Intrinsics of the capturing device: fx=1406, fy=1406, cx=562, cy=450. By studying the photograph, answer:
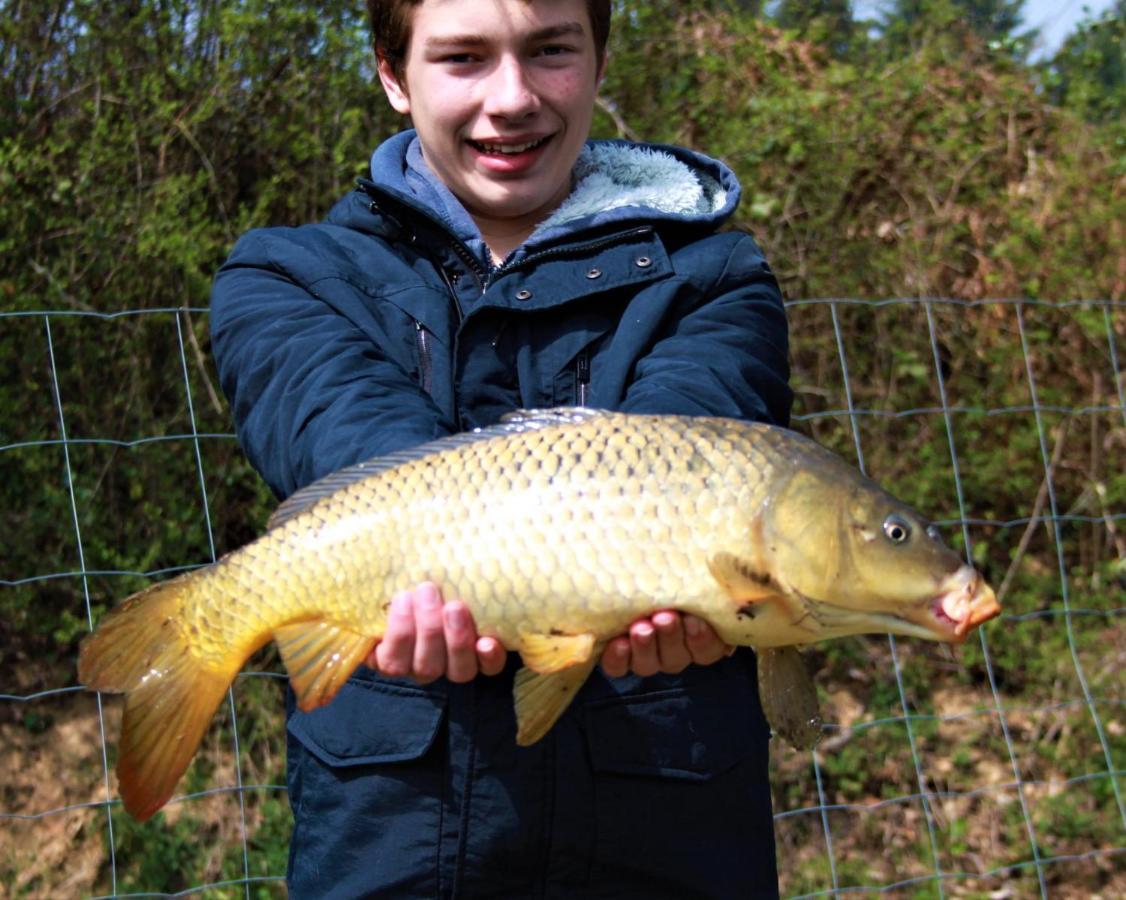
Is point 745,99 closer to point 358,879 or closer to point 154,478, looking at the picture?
point 154,478

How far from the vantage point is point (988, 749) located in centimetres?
404

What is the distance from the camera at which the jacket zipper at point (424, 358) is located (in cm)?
179

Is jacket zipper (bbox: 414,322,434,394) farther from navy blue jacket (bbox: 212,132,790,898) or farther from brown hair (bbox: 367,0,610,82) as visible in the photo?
brown hair (bbox: 367,0,610,82)

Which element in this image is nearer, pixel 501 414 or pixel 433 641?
pixel 433 641

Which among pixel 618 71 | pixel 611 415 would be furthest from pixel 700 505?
pixel 618 71

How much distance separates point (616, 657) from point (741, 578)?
18 cm

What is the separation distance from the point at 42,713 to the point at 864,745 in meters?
2.29

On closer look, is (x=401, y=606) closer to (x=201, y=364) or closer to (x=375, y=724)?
(x=375, y=724)

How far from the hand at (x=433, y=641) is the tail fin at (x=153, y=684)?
24 cm

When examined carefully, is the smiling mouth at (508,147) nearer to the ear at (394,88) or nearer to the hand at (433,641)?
the ear at (394,88)

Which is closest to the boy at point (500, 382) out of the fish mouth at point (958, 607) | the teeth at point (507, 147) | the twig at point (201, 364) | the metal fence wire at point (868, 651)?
the teeth at point (507, 147)

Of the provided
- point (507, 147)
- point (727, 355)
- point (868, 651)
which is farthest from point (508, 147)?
point (868, 651)

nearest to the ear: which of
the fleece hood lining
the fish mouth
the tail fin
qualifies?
the fleece hood lining

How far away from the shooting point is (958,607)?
1508 millimetres
